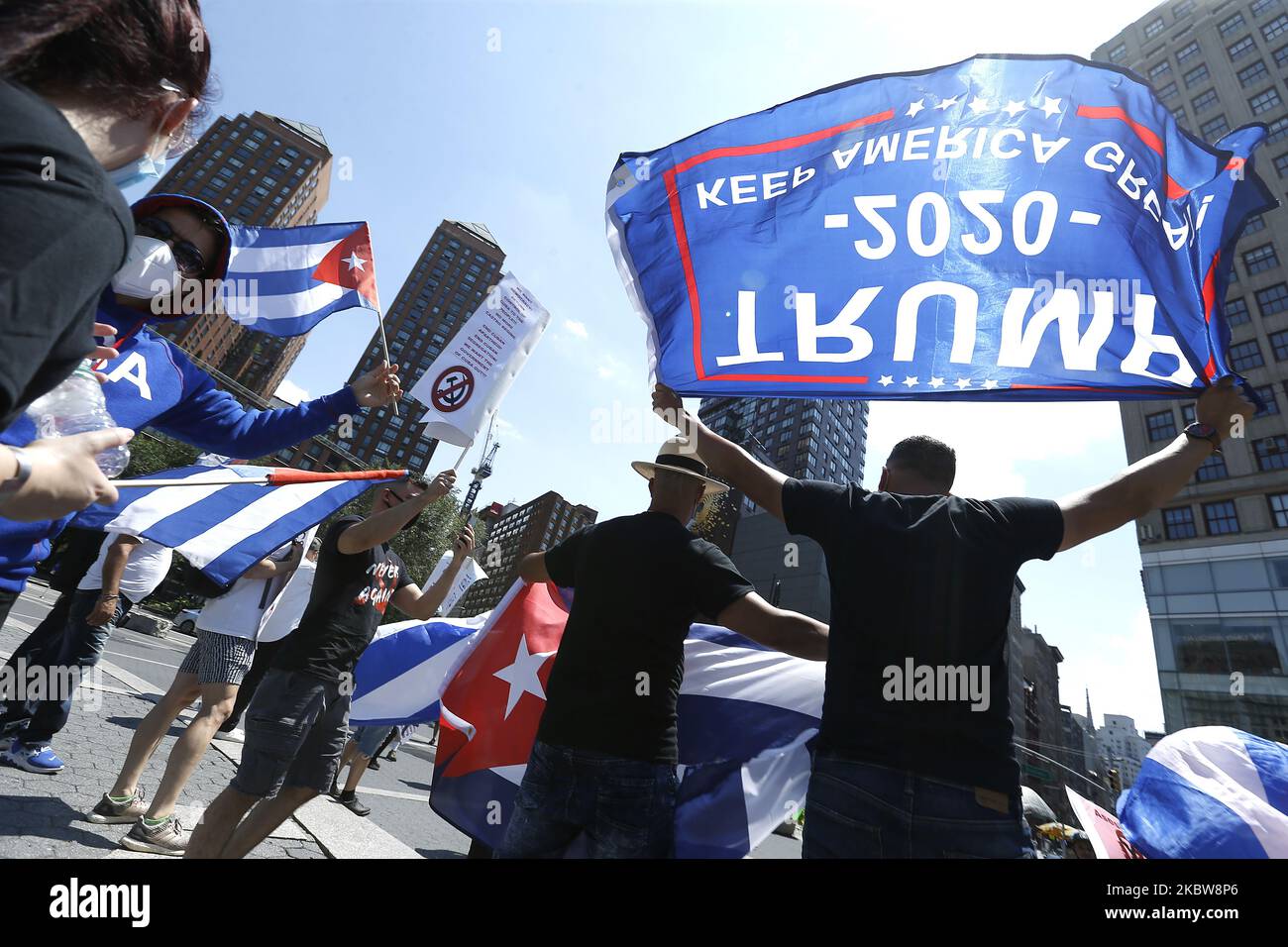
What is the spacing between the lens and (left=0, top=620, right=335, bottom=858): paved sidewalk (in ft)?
9.50

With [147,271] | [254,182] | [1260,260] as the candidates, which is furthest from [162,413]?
[254,182]

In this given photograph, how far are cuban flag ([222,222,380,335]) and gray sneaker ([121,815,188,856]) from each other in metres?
2.99

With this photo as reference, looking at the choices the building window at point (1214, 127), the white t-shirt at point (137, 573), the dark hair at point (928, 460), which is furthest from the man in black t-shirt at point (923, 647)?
the building window at point (1214, 127)

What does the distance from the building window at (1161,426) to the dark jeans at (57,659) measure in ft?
150

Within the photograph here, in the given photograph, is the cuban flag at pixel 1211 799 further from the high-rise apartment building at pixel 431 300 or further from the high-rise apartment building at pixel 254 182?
the high-rise apartment building at pixel 431 300

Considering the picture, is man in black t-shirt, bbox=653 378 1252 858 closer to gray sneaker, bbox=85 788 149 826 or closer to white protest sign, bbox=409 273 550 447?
white protest sign, bbox=409 273 550 447

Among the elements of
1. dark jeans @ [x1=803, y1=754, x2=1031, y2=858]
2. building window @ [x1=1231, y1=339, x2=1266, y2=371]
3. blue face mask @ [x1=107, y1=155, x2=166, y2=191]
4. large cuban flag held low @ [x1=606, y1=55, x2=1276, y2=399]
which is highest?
building window @ [x1=1231, y1=339, x2=1266, y2=371]

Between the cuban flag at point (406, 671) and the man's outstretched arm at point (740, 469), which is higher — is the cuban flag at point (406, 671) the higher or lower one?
the lower one

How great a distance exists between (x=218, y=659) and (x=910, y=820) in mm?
4277

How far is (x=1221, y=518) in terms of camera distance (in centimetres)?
3300

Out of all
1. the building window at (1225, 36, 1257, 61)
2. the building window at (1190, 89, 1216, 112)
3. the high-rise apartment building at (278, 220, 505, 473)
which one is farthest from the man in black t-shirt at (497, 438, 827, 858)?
the high-rise apartment building at (278, 220, 505, 473)

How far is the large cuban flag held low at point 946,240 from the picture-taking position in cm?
287
